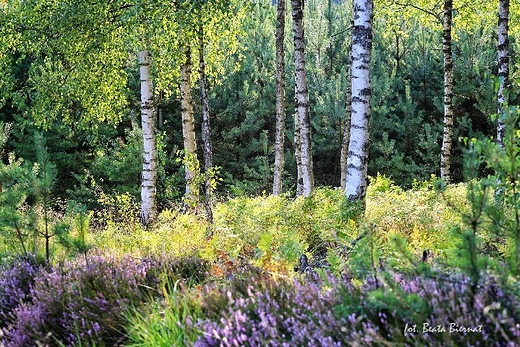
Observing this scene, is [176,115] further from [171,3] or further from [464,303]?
[464,303]

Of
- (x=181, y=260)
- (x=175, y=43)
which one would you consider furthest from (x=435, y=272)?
(x=175, y=43)

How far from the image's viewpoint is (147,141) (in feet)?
32.8

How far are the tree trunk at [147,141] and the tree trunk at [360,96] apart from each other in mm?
4554

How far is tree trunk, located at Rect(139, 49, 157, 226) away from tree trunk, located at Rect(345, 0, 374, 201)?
4554 millimetres

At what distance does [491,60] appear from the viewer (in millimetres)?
19391

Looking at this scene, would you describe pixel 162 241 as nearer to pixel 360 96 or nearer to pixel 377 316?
pixel 360 96

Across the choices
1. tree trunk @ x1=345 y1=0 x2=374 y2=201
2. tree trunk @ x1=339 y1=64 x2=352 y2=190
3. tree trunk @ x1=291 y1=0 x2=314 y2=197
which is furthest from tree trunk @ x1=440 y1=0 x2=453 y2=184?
tree trunk @ x1=345 y1=0 x2=374 y2=201

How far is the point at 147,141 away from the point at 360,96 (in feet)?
15.9

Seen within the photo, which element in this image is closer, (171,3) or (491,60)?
(171,3)

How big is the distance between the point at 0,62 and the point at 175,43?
12.7 feet

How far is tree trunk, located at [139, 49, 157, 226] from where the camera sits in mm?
9742

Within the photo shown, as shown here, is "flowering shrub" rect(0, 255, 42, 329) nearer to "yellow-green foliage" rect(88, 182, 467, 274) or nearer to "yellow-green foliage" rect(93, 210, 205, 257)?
"yellow-green foliage" rect(93, 210, 205, 257)

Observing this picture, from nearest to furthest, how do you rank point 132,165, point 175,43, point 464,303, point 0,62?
point 464,303 < point 175,43 < point 0,62 < point 132,165

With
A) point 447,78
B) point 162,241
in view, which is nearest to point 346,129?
point 447,78
